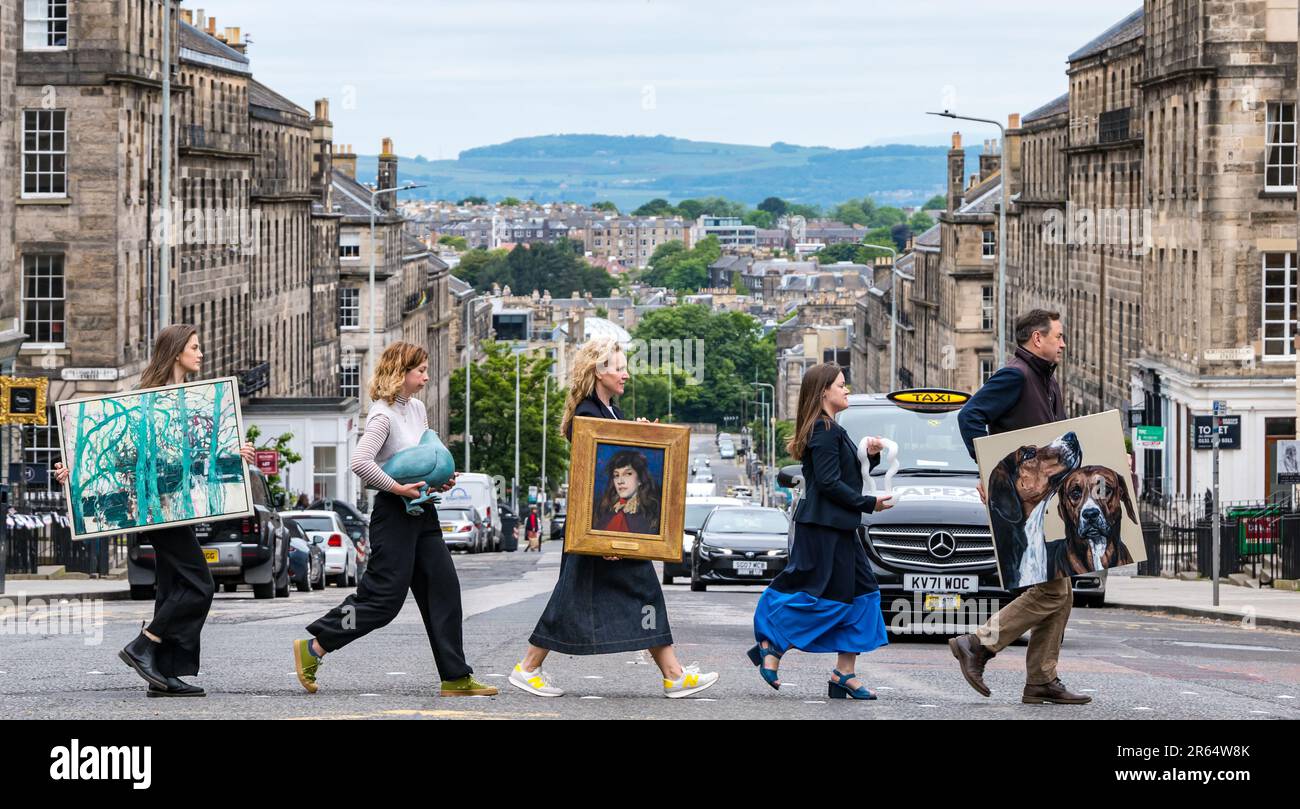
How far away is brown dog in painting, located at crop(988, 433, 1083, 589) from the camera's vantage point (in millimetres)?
11430

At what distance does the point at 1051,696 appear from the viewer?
38.2ft

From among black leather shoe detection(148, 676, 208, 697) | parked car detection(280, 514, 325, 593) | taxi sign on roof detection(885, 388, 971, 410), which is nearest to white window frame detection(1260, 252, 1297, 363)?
parked car detection(280, 514, 325, 593)

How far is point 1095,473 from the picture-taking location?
11586mm

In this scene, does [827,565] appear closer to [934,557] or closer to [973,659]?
[973,659]

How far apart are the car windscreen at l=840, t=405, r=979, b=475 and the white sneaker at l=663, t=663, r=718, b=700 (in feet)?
22.8

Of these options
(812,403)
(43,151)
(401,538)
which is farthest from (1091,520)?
→ (43,151)

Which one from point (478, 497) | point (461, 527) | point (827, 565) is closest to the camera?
point (827, 565)

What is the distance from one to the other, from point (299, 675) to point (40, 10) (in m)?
38.9

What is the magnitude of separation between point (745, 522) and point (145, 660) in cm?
2012

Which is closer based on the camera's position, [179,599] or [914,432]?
[179,599]

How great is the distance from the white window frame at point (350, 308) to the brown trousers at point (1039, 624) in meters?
82.6

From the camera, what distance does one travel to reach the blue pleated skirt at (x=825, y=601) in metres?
11.9
